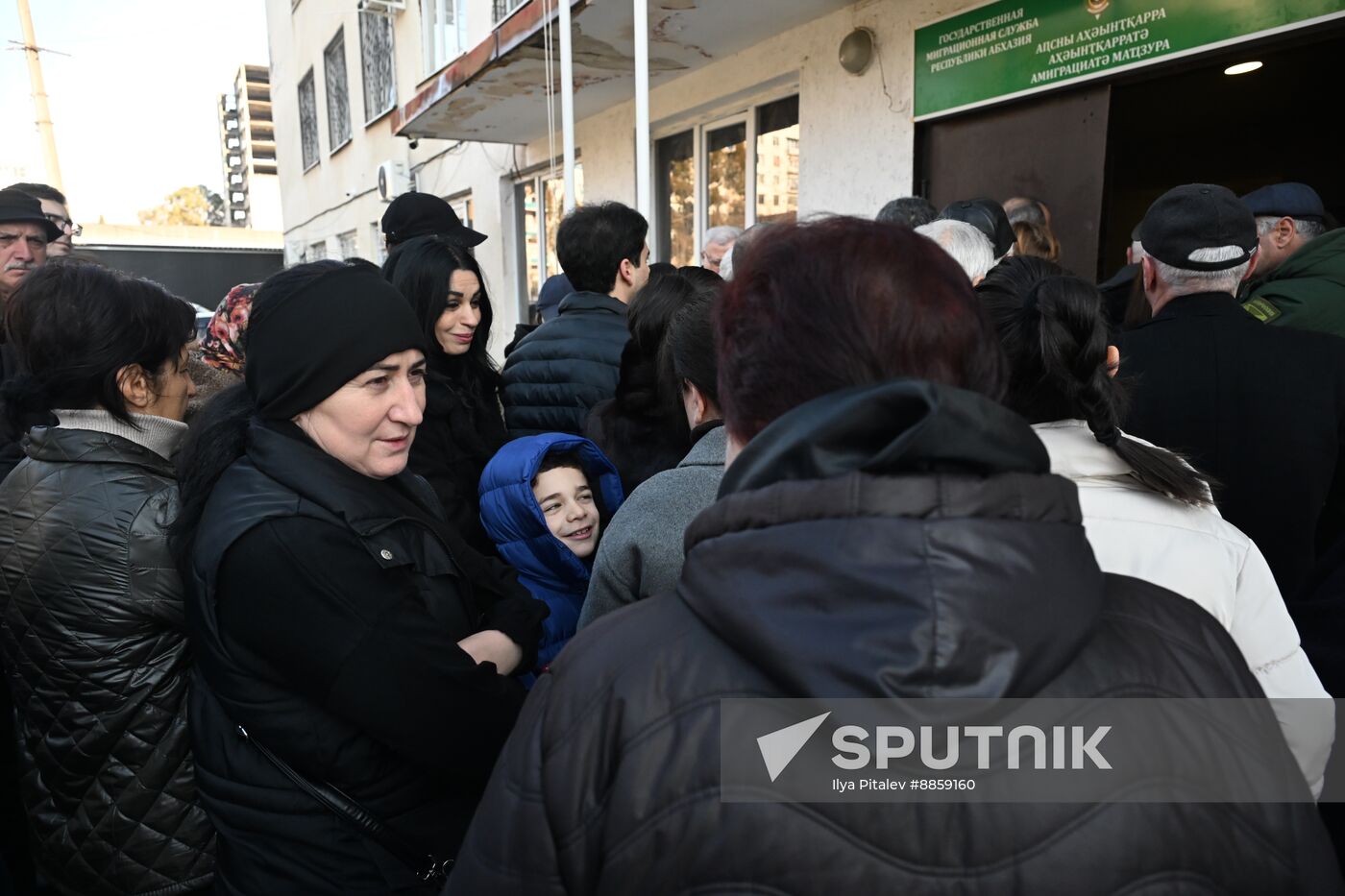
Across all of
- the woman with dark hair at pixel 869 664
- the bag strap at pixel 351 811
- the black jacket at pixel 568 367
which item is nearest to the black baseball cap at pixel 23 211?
the black jacket at pixel 568 367

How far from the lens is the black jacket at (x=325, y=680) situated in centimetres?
130

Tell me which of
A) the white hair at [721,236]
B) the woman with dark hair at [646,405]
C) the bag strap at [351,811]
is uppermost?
the white hair at [721,236]

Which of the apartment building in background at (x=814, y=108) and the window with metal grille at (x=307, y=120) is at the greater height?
the window with metal grille at (x=307, y=120)

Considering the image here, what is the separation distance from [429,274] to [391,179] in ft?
31.1

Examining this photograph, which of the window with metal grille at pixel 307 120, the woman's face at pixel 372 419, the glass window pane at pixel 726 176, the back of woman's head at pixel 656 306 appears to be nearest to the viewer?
the woman's face at pixel 372 419

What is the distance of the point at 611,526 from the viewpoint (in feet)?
5.51

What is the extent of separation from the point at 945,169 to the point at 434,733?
451 cm

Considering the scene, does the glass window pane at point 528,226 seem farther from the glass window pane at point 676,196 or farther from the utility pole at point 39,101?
the utility pole at point 39,101

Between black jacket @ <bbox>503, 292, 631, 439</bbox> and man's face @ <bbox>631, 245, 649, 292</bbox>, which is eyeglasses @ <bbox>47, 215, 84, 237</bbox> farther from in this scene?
man's face @ <bbox>631, 245, 649, 292</bbox>

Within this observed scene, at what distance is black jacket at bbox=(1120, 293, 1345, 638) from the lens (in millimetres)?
2184

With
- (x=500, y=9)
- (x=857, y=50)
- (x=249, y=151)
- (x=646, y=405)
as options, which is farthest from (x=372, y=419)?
(x=249, y=151)

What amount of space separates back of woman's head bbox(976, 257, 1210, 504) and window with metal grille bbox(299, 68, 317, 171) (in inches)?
674

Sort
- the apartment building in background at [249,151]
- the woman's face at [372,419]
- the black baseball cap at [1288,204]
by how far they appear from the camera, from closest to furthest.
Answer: the woman's face at [372,419] → the black baseball cap at [1288,204] → the apartment building in background at [249,151]

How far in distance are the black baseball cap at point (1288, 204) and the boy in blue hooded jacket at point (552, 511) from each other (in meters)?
2.69
